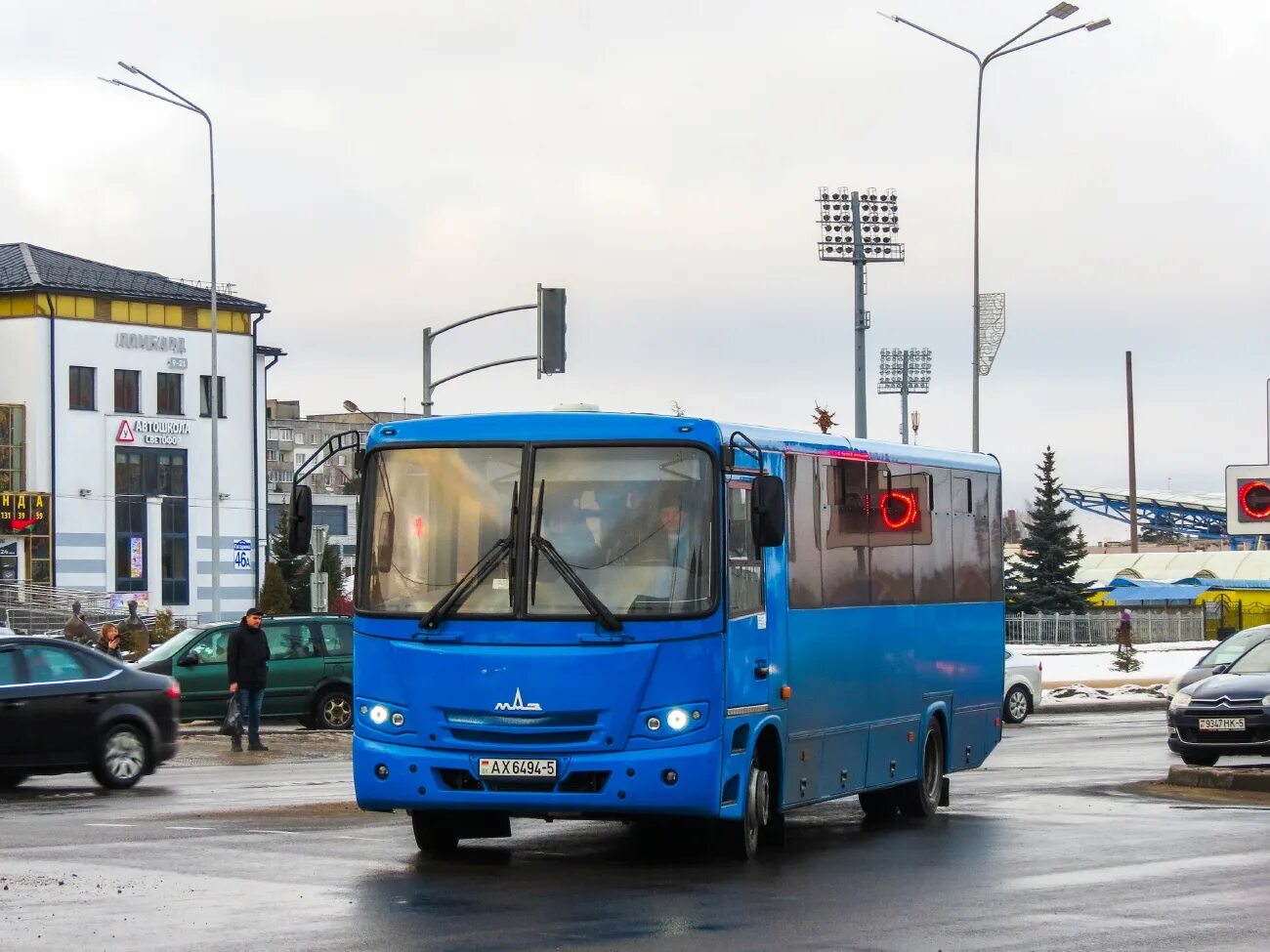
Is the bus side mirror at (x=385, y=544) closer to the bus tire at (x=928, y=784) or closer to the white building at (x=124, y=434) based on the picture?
the bus tire at (x=928, y=784)

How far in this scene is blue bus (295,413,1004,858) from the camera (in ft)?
43.9

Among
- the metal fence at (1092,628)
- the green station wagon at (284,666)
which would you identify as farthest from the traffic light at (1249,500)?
the metal fence at (1092,628)

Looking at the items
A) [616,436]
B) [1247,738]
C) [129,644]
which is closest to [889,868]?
[616,436]

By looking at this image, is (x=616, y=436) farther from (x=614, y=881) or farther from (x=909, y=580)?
(x=909, y=580)

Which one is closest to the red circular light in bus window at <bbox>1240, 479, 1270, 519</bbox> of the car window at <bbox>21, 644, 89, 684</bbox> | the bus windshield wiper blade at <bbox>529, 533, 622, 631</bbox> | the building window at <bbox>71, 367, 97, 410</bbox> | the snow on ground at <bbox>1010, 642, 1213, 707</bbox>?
the bus windshield wiper blade at <bbox>529, 533, 622, 631</bbox>

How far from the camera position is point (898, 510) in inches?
679

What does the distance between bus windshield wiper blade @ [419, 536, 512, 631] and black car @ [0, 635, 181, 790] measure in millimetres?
8624

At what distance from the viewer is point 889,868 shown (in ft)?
46.1

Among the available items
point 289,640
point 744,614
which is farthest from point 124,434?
point 744,614

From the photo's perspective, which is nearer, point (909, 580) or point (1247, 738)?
point (909, 580)

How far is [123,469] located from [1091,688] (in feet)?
168

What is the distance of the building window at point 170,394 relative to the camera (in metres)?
91.2

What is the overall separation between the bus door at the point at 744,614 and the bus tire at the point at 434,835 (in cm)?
218

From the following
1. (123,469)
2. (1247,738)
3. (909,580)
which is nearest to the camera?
(909,580)
